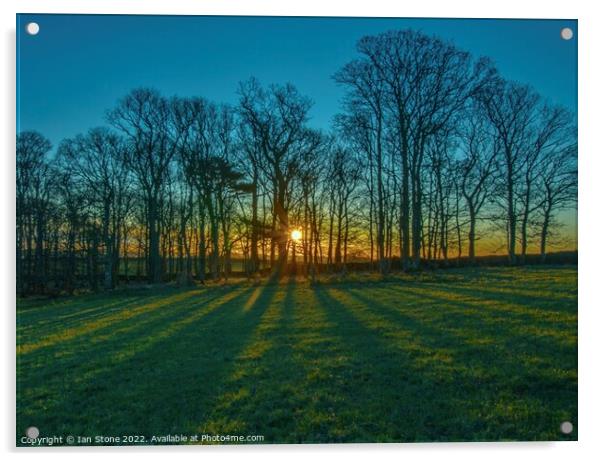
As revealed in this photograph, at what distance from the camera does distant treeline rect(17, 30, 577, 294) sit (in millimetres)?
5113

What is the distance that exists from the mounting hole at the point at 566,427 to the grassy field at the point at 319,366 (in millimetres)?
55

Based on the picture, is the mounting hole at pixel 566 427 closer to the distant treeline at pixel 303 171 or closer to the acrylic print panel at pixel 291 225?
the acrylic print panel at pixel 291 225

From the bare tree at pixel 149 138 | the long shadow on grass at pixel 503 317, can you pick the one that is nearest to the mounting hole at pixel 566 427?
the long shadow on grass at pixel 503 317

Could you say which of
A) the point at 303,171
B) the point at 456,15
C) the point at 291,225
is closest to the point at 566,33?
the point at 456,15

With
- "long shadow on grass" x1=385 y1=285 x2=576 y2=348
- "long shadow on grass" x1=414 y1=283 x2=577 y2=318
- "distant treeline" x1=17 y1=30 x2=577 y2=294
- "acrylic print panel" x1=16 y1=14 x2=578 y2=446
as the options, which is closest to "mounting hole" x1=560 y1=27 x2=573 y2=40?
"acrylic print panel" x1=16 y1=14 x2=578 y2=446

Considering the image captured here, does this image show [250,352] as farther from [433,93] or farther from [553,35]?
[553,35]

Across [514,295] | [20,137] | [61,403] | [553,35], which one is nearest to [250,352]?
[61,403]

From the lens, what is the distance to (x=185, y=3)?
4.66m

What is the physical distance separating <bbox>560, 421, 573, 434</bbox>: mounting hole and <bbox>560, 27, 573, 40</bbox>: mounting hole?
426cm

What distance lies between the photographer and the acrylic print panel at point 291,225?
3.97 meters

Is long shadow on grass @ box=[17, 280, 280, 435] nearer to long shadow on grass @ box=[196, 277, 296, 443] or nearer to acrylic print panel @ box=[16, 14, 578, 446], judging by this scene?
acrylic print panel @ box=[16, 14, 578, 446]

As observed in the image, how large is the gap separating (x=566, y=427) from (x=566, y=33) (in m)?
4.35

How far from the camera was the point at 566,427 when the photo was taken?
396cm

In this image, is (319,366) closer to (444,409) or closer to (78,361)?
(444,409)
